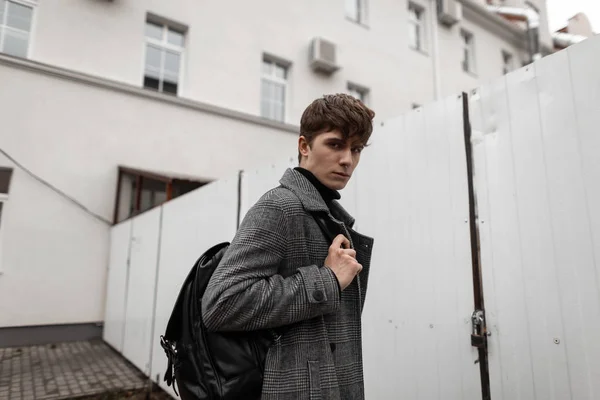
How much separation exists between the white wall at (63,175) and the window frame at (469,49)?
34.9 feet

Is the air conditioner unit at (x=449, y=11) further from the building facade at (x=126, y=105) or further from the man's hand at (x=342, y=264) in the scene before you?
the man's hand at (x=342, y=264)

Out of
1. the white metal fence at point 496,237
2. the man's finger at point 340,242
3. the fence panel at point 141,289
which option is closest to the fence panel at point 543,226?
the white metal fence at point 496,237

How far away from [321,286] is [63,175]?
24.3 feet

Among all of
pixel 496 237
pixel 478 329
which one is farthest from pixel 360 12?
pixel 478 329

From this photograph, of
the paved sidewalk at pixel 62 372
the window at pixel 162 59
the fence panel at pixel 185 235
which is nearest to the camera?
the fence panel at pixel 185 235

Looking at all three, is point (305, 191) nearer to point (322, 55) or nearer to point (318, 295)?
point (318, 295)

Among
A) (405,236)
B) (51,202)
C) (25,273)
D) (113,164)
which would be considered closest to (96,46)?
(113,164)

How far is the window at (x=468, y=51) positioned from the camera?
45.3 feet

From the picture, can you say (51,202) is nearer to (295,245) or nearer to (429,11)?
(295,245)

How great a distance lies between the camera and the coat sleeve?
102cm

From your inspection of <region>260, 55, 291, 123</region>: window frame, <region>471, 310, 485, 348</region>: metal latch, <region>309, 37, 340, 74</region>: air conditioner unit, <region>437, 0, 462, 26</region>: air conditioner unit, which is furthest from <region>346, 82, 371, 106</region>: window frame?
<region>471, 310, 485, 348</region>: metal latch

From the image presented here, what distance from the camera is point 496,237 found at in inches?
65.8

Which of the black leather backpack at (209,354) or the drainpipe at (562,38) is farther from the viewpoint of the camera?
the drainpipe at (562,38)

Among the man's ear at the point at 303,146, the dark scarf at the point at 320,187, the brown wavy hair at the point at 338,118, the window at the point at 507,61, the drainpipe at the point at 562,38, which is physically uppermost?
the drainpipe at the point at 562,38
